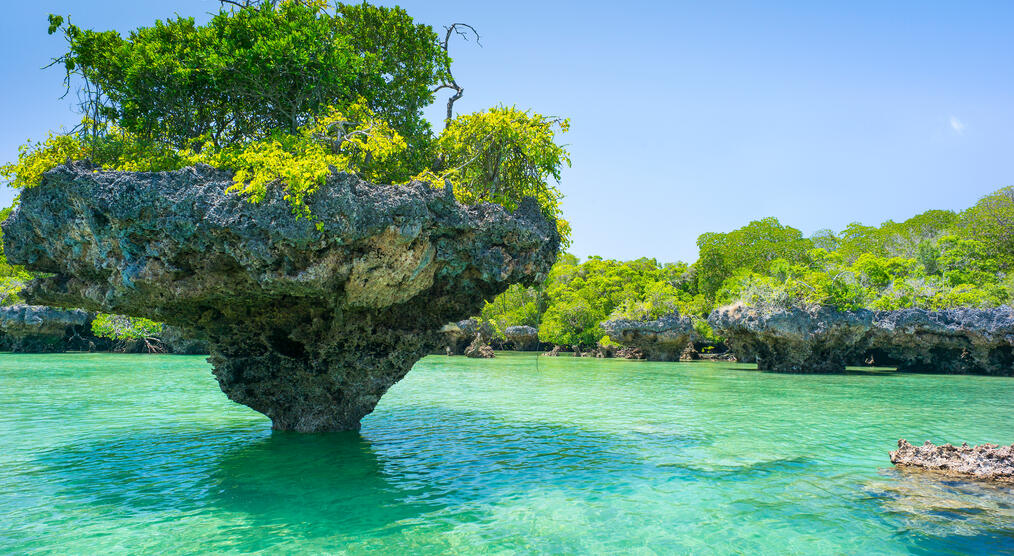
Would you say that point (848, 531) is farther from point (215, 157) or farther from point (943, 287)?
point (943, 287)

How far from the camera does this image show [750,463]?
8938mm

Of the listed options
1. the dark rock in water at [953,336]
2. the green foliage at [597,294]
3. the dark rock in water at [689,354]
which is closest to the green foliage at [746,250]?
the green foliage at [597,294]

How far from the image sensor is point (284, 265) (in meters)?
7.27

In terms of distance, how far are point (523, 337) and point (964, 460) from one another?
162 ft

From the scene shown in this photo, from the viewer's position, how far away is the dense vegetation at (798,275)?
102 ft

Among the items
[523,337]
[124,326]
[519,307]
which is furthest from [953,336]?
[124,326]

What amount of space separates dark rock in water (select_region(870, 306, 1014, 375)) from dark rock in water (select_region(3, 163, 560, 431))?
26389 mm

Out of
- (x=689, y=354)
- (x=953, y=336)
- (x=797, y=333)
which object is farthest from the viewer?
(x=689, y=354)

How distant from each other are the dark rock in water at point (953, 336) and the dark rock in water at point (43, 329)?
49.0m

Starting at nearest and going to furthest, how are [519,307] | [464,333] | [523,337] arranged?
[464,333] < [523,337] < [519,307]

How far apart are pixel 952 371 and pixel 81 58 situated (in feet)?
126

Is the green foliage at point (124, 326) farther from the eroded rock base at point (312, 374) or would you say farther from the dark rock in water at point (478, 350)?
the eroded rock base at point (312, 374)

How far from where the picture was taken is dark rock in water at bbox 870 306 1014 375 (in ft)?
85.1

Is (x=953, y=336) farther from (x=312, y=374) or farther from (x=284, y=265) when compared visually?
(x=284, y=265)
